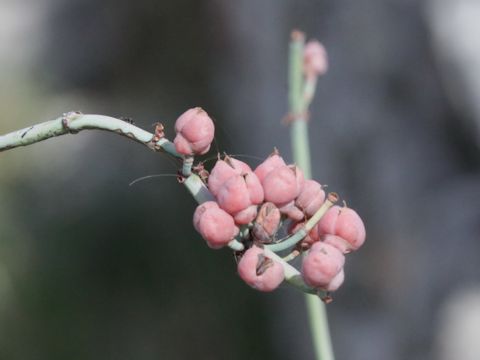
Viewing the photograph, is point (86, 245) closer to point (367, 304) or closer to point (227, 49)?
point (227, 49)

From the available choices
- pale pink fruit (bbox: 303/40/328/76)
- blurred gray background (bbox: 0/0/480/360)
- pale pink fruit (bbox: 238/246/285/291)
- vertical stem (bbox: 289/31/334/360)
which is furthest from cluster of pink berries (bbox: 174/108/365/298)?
blurred gray background (bbox: 0/0/480/360)

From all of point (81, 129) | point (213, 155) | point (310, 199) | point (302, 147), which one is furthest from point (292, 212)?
point (213, 155)

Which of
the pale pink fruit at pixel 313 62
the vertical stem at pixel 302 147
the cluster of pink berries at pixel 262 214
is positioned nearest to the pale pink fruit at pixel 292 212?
the cluster of pink berries at pixel 262 214

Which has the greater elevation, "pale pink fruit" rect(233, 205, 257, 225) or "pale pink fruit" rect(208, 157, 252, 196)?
"pale pink fruit" rect(208, 157, 252, 196)

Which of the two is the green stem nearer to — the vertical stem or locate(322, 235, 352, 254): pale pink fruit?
locate(322, 235, 352, 254): pale pink fruit

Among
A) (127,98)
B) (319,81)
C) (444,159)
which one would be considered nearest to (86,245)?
(127,98)

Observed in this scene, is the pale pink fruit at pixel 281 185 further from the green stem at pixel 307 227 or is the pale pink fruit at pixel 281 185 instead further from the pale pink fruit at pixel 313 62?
the pale pink fruit at pixel 313 62
